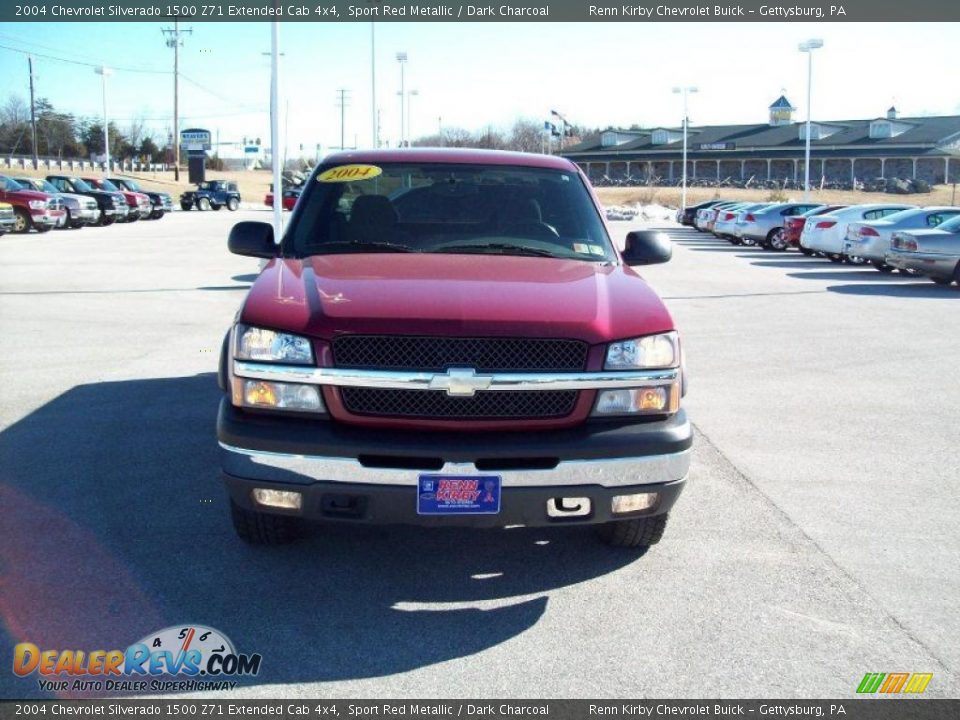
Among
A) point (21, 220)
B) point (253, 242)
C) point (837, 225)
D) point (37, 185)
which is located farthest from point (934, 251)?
point (37, 185)

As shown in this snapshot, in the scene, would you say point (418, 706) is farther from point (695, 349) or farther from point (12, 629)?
point (695, 349)

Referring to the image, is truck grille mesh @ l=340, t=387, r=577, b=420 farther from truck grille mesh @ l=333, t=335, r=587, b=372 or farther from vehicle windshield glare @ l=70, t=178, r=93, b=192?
vehicle windshield glare @ l=70, t=178, r=93, b=192

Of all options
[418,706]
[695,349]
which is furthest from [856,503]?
[695,349]

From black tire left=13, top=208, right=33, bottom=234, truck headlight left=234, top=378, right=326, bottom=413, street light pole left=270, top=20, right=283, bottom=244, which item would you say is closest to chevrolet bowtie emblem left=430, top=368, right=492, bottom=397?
truck headlight left=234, top=378, right=326, bottom=413

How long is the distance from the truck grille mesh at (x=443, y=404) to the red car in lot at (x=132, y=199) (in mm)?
37631

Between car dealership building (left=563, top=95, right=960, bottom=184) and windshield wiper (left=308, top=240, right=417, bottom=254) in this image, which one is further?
car dealership building (left=563, top=95, right=960, bottom=184)

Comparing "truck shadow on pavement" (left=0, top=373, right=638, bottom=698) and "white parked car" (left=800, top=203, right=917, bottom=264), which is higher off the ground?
"white parked car" (left=800, top=203, right=917, bottom=264)

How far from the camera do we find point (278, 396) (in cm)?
412

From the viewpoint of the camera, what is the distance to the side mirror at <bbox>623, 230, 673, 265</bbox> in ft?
18.9

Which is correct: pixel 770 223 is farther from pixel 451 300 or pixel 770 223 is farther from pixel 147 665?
pixel 147 665

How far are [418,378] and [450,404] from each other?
173 millimetres

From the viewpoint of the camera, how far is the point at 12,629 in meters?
3.87

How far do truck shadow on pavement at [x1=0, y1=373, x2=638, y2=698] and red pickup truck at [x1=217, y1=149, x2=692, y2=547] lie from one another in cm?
35

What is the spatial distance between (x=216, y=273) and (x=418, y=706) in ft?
54.6
